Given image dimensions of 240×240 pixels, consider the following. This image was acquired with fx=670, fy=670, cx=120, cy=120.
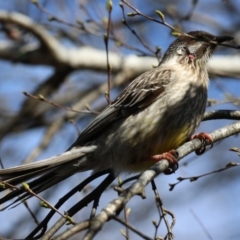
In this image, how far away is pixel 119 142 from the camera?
630cm

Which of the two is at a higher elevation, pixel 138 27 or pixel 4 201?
pixel 138 27

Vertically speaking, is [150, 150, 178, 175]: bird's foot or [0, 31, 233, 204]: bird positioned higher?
[0, 31, 233, 204]: bird

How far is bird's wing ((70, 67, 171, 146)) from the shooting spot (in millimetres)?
6343

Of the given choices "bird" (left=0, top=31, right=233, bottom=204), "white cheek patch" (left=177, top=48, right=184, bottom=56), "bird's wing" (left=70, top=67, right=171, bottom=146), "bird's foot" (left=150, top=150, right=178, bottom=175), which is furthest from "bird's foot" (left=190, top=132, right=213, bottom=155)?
"white cheek patch" (left=177, top=48, right=184, bottom=56)

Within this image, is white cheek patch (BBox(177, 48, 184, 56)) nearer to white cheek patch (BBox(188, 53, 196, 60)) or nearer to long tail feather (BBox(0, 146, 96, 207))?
white cheek patch (BBox(188, 53, 196, 60))

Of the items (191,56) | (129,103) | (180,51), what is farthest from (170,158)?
(180,51)

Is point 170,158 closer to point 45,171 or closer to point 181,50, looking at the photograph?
point 45,171

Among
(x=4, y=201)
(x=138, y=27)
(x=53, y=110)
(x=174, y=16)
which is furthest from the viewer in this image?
(x=53, y=110)

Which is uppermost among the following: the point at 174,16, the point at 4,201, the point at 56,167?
the point at 174,16

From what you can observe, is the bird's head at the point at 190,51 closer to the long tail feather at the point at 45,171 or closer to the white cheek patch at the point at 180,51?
the white cheek patch at the point at 180,51

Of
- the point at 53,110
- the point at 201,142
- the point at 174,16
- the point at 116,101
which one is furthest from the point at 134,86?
the point at 53,110

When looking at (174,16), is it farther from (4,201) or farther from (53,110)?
(4,201)

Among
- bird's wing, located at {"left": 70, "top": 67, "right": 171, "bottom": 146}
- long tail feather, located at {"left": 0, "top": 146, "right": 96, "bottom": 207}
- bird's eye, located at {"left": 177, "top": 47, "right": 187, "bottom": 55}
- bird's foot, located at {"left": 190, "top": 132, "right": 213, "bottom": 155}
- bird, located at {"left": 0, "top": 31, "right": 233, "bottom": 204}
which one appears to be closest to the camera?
long tail feather, located at {"left": 0, "top": 146, "right": 96, "bottom": 207}

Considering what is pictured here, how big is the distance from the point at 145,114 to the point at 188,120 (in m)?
0.42
